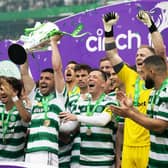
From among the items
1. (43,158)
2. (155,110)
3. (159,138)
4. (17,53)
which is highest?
(17,53)

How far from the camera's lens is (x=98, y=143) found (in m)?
7.24

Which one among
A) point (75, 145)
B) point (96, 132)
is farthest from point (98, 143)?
point (75, 145)

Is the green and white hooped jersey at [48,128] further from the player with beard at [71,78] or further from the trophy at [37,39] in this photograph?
the player with beard at [71,78]

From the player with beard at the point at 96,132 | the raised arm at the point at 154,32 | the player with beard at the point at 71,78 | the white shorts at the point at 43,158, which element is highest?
the raised arm at the point at 154,32

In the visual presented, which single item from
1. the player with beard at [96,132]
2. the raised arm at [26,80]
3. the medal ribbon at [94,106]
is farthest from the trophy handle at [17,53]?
the medal ribbon at [94,106]

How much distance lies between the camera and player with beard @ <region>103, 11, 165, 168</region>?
7.12m

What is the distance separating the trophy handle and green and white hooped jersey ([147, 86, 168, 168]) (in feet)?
5.49

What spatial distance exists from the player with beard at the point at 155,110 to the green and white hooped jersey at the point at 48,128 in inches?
38.1

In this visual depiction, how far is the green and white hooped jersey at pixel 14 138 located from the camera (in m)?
7.54

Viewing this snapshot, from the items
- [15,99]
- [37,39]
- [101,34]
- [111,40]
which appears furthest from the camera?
[101,34]

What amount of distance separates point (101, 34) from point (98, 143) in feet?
7.72

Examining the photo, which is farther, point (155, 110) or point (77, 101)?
point (77, 101)

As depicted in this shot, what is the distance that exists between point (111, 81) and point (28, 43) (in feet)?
3.21

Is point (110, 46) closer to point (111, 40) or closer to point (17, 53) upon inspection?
point (111, 40)
